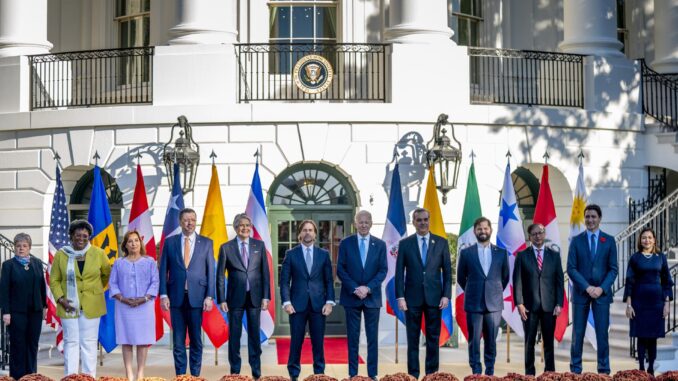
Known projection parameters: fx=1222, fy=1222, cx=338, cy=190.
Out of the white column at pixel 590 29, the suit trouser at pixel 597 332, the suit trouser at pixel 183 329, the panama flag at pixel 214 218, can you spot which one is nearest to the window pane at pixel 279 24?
the panama flag at pixel 214 218

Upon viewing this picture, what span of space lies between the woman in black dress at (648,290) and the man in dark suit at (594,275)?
28 cm

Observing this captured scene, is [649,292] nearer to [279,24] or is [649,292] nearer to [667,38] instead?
[279,24]

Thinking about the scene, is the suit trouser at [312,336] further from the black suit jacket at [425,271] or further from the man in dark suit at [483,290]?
the man in dark suit at [483,290]

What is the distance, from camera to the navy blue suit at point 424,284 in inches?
601

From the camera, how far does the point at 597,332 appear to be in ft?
51.7

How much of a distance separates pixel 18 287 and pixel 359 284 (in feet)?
13.9

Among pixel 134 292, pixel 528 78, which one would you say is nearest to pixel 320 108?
pixel 528 78

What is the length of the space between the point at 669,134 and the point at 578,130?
1.92 meters

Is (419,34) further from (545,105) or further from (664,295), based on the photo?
(664,295)

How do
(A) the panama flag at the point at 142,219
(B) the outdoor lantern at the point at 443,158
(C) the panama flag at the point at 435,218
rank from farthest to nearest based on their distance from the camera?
1. (B) the outdoor lantern at the point at 443,158
2. (A) the panama flag at the point at 142,219
3. (C) the panama flag at the point at 435,218

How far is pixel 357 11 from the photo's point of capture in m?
23.2

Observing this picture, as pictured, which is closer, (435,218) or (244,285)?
(244,285)

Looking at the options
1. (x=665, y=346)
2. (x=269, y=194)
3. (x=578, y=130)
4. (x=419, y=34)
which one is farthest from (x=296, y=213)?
(x=665, y=346)

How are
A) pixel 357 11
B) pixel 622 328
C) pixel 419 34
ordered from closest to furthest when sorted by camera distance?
pixel 622 328 < pixel 419 34 < pixel 357 11
